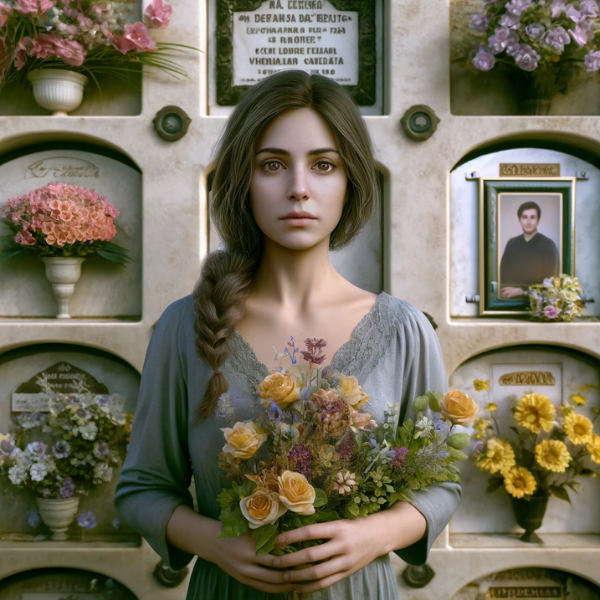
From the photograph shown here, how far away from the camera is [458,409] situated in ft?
2.96

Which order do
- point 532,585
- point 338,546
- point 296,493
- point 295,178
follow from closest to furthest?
point 296,493 < point 338,546 < point 295,178 < point 532,585

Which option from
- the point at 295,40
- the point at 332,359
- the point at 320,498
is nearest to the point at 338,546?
the point at 320,498

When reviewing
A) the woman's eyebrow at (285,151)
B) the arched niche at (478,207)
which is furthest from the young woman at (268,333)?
the arched niche at (478,207)

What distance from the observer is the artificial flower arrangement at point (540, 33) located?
2.10 meters

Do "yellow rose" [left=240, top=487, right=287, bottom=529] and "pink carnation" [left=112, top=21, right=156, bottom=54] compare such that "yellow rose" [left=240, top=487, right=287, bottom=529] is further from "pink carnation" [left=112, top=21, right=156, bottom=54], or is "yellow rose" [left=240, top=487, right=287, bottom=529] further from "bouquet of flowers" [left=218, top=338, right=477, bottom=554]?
"pink carnation" [left=112, top=21, right=156, bottom=54]

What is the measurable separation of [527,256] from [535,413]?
0.55 meters

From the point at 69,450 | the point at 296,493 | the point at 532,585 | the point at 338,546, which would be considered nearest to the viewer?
the point at 296,493

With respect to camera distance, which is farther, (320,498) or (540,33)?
(540,33)

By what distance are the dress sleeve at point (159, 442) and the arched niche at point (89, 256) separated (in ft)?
4.31

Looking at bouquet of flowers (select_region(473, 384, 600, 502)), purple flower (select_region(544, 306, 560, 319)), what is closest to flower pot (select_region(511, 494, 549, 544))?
bouquet of flowers (select_region(473, 384, 600, 502))

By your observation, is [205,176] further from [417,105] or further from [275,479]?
[275,479]

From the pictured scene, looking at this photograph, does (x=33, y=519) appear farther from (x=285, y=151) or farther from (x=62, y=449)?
(x=285, y=151)

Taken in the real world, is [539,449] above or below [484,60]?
below

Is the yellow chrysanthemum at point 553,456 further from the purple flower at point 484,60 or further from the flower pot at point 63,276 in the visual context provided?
the flower pot at point 63,276
